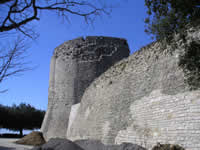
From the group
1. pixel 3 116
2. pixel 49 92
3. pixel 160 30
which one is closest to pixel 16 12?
pixel 160 30

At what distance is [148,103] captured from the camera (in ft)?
21.2

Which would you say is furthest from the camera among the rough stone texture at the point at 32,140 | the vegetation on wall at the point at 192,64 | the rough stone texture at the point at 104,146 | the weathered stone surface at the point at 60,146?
the rough stone texture at the point at 32,140

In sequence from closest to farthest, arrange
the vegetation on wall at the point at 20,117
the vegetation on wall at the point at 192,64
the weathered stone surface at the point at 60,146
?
1. the vegetation on wall at the point at 192,64
2. the weathered stone surface at the point at 60,146
3. the vegetation on wall at the point at 20,117

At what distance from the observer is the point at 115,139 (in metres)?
7.66

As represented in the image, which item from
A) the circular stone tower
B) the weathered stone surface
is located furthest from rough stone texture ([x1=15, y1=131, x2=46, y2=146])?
the weathered stone surface

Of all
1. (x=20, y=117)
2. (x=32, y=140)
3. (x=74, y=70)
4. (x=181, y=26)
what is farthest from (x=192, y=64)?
(x=20, y=117)

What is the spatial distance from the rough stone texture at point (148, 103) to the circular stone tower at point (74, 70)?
4307 mm

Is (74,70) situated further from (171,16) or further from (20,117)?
(20,117)

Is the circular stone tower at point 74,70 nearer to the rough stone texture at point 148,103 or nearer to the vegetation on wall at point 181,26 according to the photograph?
the rough stone texture at point 148,103

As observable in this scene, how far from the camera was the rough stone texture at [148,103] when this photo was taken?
16.7 ft

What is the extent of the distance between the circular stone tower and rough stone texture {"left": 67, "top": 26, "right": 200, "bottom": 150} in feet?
14.1

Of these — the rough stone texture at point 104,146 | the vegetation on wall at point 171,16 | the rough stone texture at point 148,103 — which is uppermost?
the vegetation on wall at point 171,16

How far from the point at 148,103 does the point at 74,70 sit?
9089mm

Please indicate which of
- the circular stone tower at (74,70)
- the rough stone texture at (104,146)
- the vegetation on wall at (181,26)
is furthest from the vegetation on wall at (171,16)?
the circular stone tower at (74,70)
